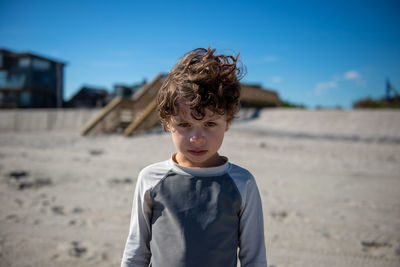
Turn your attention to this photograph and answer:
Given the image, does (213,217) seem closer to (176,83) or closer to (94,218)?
(176,83)

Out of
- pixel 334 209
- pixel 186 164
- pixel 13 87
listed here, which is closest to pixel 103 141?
pixel 334 209

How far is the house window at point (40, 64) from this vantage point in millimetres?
26947

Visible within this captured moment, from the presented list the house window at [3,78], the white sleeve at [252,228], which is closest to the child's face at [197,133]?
the white sleeve at [252,228]

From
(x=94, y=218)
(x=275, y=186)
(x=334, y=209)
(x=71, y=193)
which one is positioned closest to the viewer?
(x=94, y=218)

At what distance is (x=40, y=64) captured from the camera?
27453mm

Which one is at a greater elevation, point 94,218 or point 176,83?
point 176,83

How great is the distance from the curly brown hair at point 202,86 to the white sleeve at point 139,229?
16.1 inches

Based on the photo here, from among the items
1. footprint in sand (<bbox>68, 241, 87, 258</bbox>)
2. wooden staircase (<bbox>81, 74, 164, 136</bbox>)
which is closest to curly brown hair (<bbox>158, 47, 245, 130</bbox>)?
footprint in sand (<bbox>68, 241, 87, 258</bbox>)

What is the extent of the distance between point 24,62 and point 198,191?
110 ft

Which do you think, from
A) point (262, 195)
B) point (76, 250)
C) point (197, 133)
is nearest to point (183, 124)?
point (197, 133)

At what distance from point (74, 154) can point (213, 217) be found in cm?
671

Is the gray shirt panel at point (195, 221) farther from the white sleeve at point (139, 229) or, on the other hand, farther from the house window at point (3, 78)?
the house window at point (3, 78)

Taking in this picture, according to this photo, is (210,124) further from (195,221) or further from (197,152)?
(195,221)

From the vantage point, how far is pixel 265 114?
37.6ft
